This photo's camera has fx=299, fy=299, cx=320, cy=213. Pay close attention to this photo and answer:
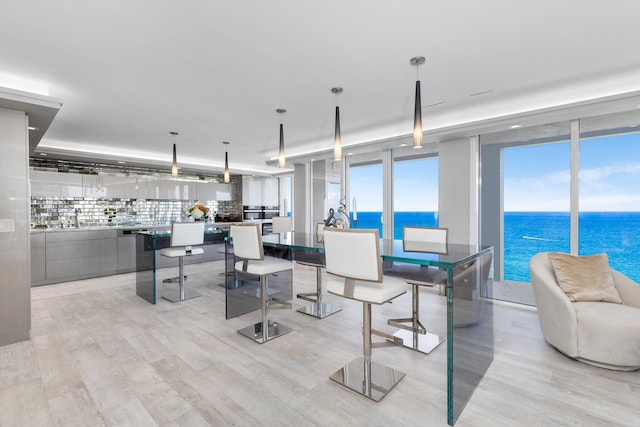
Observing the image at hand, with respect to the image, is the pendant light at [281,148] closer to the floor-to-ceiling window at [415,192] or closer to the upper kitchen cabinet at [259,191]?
the floor-to-ceiling window at [415,192]

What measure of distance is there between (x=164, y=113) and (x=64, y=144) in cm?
282

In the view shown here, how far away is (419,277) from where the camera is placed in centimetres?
246

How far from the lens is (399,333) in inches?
113

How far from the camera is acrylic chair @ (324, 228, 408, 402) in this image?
1.86m

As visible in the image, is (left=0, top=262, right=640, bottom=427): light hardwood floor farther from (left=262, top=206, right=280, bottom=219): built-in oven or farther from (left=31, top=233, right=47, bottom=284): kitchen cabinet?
(left=262, top=206, right=280, bottom=219): built-in oven

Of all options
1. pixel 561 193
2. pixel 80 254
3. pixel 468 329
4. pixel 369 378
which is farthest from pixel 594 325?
pixel 80 254

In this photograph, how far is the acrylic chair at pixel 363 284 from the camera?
186 cm

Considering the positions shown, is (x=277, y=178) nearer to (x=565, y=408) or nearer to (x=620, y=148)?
(x=620, y=148)

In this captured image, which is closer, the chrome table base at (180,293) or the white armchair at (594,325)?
the white armchair at (594,325)

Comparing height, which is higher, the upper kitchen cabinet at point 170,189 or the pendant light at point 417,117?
the pendant light at point 417,117

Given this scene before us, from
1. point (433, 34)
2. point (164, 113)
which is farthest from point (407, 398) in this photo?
point (164, 113)

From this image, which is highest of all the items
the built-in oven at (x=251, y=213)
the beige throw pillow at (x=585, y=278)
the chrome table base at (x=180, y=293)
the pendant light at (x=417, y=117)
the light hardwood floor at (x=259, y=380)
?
the pendant light at (x=417, y=117)

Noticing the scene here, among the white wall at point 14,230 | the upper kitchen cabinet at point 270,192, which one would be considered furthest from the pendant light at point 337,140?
the upper kitchen cabinet at point 270,192

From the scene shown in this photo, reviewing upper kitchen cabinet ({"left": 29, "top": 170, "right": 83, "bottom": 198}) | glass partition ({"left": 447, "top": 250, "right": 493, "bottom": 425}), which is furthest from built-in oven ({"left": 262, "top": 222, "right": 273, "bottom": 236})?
glass partition ({"left": 447, "top": 250, "right": 493, "bottom": 425})
